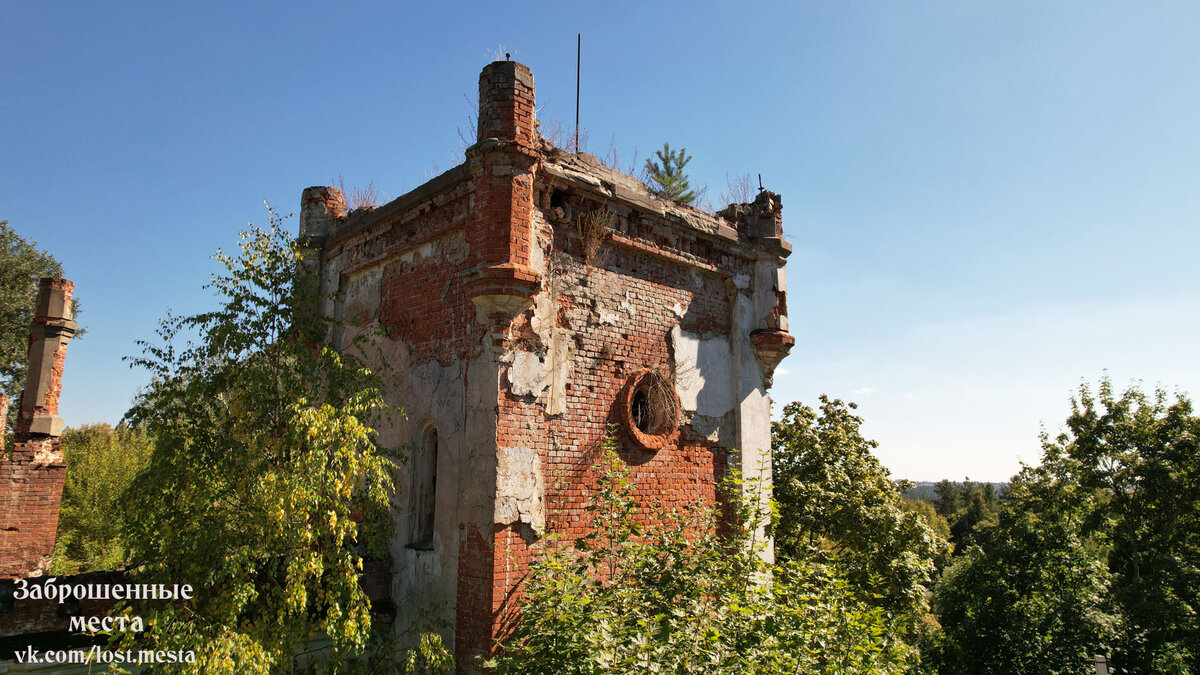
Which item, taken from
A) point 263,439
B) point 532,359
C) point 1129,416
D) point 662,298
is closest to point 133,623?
point 263,439

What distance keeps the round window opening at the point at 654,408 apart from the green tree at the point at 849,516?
5294 mm

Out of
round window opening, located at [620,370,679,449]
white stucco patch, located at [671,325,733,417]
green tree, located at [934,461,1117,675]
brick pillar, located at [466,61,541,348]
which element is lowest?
green tree, located at [934,461,1117,675]

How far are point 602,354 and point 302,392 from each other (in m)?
3.45

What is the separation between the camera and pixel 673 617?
5.73 meters

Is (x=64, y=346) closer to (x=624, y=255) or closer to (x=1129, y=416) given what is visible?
(x=624, y=255)

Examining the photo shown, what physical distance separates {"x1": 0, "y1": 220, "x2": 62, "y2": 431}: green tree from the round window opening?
25177 millimetres

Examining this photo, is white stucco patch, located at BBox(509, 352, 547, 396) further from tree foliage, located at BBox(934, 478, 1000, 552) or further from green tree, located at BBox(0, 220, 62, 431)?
tree foliage, located at BBox(934, 478, 1000, 552)

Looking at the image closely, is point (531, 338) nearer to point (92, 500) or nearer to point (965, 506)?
point (92, 500)

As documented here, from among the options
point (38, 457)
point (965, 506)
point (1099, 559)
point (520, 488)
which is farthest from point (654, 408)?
point (965, 506)

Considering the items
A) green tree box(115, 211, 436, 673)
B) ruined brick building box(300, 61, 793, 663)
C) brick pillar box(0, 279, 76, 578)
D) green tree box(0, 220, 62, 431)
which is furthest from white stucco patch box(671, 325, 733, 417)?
green tree box(0, 220, 62, 431)

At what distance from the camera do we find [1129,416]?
60.5 feet

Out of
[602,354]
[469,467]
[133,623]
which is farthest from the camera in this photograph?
[602,354]

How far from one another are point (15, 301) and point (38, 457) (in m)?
17.4

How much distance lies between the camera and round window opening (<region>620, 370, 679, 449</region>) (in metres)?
8.24
